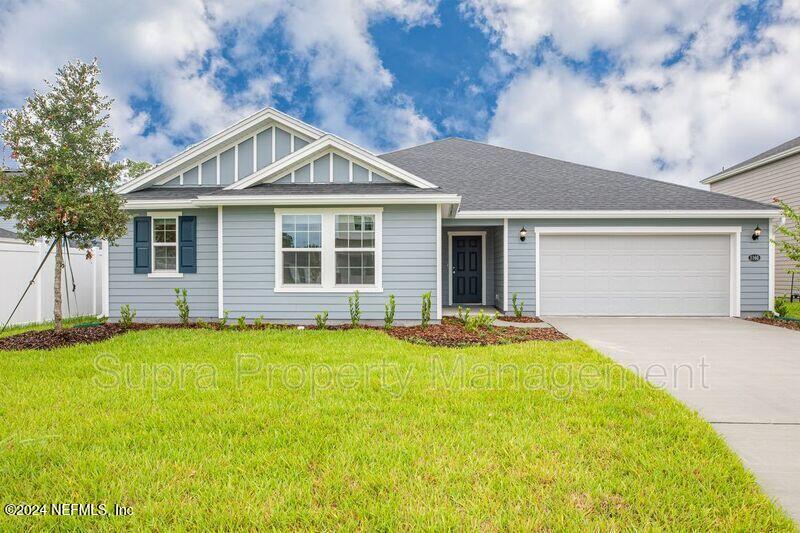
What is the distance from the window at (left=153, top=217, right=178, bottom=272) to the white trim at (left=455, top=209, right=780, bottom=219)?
6.79 m

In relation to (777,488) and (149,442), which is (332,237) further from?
Answer: (777,488)

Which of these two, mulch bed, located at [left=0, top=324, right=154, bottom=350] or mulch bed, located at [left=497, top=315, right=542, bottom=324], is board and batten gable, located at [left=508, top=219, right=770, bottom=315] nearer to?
mulch bed, located at [left=497, top=315, right=542, bottom=324]

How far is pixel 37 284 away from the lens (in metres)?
9.20

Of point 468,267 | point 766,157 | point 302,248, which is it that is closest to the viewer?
point 302,248

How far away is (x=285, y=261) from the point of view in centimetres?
866

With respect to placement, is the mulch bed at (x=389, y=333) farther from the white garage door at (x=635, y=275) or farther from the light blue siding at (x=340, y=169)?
the light blue siding at (x=340, y=169)

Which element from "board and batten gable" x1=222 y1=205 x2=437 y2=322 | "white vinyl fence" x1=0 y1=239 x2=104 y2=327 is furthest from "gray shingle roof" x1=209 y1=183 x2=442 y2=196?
"white vinyl fence" x1=0 y1=239 x2=104 y2=327

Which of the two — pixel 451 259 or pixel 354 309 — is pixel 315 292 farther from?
pixel 451 259

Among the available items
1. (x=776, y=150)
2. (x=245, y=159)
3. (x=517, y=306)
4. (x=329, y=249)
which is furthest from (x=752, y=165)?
(x=245, y=159)

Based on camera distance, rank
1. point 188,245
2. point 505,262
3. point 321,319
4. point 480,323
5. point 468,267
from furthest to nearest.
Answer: point 468,267 < point 505,262 < point 188,245 < point 321,319 < point 480,323

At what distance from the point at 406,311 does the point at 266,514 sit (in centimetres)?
647

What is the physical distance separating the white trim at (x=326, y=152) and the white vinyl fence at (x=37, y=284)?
14.7ft

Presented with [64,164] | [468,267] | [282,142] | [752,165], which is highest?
[752,165]

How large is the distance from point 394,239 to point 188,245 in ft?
15.5
